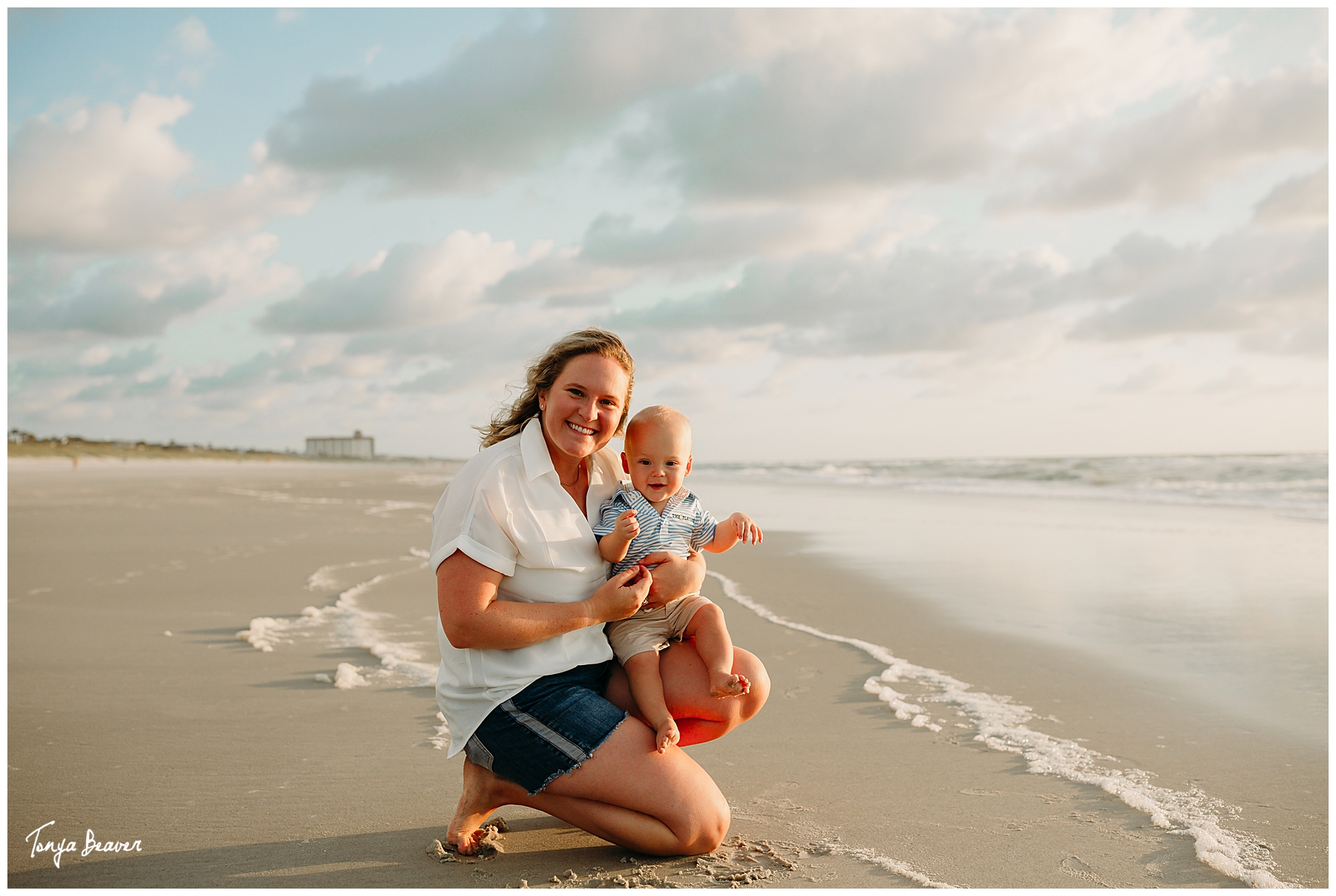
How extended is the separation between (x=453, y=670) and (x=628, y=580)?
2.18 ft

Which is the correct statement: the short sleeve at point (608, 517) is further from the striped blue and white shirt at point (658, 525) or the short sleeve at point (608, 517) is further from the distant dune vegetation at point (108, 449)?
the distant dune vegetation at point (108, 449)

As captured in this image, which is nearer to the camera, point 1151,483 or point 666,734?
point 666,734

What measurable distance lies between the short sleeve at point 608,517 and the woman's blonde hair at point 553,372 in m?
0.27

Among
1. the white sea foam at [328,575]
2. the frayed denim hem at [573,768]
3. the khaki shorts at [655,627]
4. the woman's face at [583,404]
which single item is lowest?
the white sea foam at [328,575]

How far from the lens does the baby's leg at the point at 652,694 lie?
2.96 metres

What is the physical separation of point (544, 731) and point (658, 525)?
792 mm

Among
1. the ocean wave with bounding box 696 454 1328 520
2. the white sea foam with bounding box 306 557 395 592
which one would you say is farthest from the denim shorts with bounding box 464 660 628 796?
the ocean wave with bounding box 696 454 1328 520

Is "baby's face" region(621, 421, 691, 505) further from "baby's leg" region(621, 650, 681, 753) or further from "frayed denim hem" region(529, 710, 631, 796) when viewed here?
"frayed denim hem" region(529, 710, 631, 796)

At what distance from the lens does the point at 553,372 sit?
325cm

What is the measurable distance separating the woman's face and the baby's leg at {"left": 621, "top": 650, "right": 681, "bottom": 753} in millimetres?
742

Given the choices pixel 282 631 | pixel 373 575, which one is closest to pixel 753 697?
pixel 282 631

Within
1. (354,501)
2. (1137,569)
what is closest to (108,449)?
(354,501)

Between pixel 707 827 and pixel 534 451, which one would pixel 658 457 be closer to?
pixel 534 451

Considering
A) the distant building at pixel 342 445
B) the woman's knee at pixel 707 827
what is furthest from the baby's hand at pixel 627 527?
the distant building at pixel 342 445
